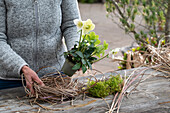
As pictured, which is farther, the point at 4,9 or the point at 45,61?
the point at 45,61

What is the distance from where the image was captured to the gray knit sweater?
53.8 inches

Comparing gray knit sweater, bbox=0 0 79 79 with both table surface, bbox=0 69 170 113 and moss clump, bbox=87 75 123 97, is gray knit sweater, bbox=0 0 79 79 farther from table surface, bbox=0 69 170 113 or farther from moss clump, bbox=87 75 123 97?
moss clump, bbox=87 75 123 97

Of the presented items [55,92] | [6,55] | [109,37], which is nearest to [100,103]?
[55,92]

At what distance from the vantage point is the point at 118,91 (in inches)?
51.2

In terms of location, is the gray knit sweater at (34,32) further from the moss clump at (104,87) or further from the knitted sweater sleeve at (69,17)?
the moss clump at (104,87)

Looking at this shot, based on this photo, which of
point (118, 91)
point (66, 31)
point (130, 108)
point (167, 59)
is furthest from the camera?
point (167, 59)

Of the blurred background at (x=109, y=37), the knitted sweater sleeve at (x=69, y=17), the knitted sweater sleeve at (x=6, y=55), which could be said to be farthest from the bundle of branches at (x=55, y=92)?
the blurred background at (x=109, y=37)

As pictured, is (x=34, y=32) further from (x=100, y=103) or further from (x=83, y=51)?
(x=100, y=103)

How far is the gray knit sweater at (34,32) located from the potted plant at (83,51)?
0.23 meters

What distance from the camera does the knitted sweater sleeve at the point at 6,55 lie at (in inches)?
49.9

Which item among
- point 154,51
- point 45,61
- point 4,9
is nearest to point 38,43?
point 45,61

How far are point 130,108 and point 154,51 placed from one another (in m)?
0.70

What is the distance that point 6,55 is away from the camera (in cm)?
130

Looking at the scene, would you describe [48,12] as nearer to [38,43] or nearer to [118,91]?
[38,43]
